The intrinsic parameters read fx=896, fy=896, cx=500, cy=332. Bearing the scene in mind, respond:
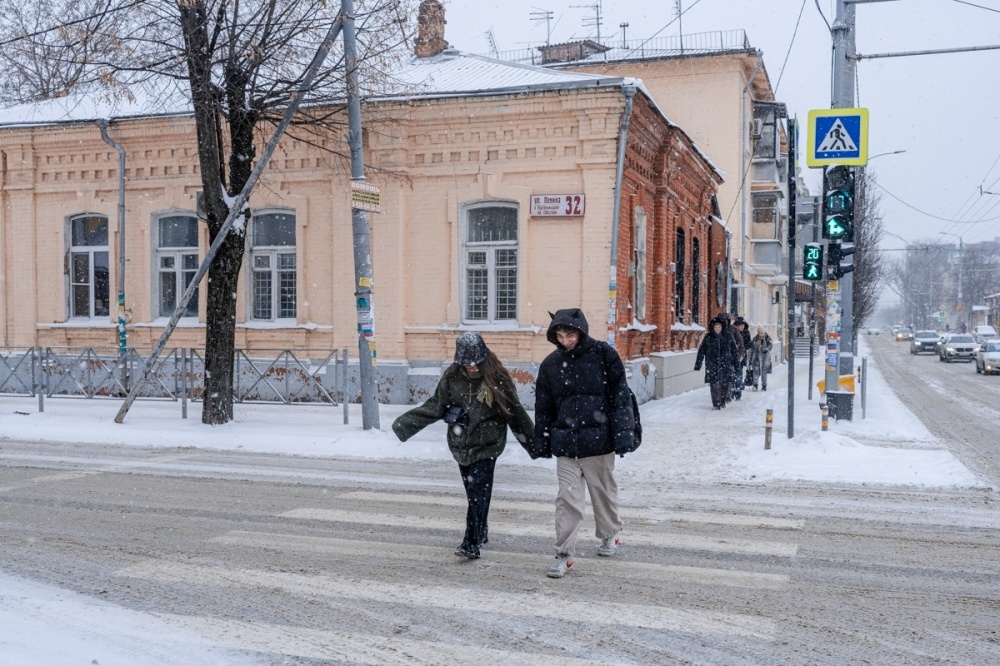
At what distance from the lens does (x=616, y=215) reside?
50.4 ft

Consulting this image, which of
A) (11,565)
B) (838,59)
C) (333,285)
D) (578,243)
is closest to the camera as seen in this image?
(11,565)

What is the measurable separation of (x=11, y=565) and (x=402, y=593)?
2.86 metres

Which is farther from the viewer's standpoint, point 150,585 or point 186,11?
point 186,11

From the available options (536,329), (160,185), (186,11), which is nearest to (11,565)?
(186,11)

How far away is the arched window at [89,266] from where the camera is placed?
19.4 meters

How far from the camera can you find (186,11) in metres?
12.4

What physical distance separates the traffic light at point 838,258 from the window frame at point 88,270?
47.6ft

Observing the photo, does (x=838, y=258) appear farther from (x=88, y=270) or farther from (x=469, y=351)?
(x=88, y=270)

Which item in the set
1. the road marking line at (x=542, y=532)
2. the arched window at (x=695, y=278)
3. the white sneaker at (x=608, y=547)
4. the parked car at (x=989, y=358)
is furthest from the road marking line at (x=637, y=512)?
the parked car at (x=989, y=358)

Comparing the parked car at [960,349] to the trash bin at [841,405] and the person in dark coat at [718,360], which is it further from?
the trash bin at [841,405]

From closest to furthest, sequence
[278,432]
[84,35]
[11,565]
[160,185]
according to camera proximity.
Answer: [11,565] → [84,35] → [278,432] → [160,185]

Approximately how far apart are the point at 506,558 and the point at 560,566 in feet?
2.09

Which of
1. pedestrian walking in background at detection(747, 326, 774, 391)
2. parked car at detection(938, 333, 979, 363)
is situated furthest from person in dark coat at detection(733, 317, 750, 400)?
parked car at detection(938, 333, 979, 363)

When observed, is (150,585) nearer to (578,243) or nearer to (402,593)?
(402,593)
